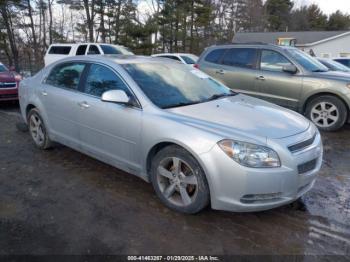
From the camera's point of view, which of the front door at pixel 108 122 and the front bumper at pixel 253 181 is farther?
the front door at pixel 108 122

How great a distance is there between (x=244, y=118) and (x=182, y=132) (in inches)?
26.8

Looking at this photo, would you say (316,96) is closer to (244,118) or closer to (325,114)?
(325,114)

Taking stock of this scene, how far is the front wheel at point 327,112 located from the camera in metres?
6.23

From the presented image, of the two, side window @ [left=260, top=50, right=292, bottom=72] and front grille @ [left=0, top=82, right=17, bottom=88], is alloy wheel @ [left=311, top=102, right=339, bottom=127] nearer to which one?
side window @ [left=260, top=50, right=292, bottom=72]

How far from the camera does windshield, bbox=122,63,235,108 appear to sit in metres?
3.54

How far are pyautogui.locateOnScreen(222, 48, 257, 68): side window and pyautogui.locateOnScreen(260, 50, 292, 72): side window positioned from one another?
0.21 metres

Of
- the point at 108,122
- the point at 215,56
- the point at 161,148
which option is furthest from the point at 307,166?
the point at 215,56

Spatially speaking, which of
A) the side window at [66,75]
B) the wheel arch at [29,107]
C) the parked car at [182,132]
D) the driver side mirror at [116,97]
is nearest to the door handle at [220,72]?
the parked car at [182,132]

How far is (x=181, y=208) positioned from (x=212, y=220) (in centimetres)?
33

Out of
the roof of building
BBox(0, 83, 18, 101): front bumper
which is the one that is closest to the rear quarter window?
BBox(0, 83, 18, 101): front bumper

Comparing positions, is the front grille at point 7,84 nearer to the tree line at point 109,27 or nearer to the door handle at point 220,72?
the door handle at point 220,72

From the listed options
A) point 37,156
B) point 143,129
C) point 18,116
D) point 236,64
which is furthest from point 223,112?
point 18,116

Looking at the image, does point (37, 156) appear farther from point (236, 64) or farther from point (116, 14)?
point (116, 14)

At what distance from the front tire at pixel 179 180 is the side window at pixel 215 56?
17.0ft
